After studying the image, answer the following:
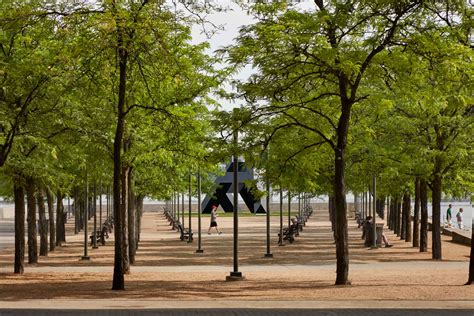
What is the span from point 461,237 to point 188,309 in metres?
36.2

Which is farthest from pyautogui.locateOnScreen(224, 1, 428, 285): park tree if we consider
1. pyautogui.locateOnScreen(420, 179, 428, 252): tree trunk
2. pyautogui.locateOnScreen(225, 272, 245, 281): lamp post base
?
pyautogui.locateOnScreen(420, 179, 428, 252): tree trunk

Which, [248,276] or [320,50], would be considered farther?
[248,276]

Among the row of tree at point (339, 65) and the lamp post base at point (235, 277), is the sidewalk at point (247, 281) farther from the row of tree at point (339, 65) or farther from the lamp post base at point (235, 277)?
the row of tree at point (339, 65)

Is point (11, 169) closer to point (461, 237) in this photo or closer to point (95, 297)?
point (95, 297)

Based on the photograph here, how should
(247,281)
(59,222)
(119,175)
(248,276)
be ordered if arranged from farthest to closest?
(59,222)
(248,276)
(247,281)
(119,175)

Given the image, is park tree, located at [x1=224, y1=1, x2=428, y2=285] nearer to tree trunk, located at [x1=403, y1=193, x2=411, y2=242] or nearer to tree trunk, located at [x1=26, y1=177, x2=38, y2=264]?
tree trunk, located at [x1=26, y1=177, x2=38, y2=264]

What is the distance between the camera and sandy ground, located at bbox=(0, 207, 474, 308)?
21000 millimetres

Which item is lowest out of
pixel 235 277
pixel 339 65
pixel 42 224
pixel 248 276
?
pixel 248 276

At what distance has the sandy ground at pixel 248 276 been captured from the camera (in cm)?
2100

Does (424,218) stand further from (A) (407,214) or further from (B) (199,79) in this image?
(B) (199,79)

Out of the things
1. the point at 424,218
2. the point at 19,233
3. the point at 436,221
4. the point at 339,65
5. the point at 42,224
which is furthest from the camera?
the point at 424,218

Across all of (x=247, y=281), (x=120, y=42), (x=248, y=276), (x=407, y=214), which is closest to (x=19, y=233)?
(x=248, y=276)

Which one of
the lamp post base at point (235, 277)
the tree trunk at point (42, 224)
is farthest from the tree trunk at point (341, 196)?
the tree trunk at point (42, 224)

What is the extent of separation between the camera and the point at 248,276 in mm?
29625
